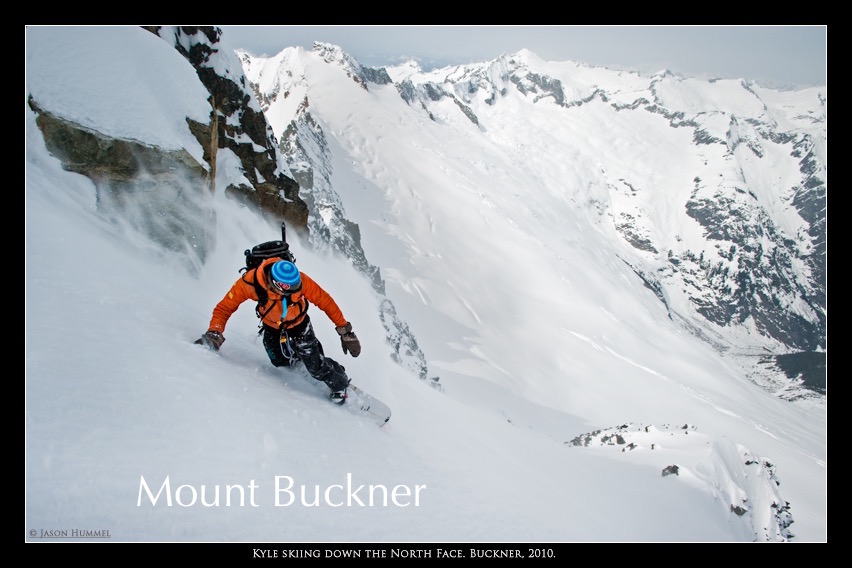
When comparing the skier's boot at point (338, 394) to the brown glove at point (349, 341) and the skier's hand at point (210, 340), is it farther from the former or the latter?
the skier's hand at point (210, 340)

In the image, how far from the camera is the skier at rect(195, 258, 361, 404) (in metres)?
5.10

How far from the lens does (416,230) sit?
106812 mm

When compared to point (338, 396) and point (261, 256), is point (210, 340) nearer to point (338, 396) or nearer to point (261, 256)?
point (261, 256)

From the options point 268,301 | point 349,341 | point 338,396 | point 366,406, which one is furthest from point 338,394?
point 268,301

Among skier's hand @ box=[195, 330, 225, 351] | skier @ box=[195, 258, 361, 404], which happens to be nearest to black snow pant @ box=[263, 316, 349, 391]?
skier @ box=[195, 258, 361, 404]

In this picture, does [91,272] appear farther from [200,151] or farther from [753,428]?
[753,428]

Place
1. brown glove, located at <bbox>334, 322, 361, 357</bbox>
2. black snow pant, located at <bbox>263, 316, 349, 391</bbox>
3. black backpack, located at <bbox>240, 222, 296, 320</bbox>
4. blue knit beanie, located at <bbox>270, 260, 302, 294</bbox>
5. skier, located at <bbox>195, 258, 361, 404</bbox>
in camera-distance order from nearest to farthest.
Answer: blue knit beanie, located at <bbox>270, 260, 302, 294</bbox>, skier, located at <bbox>195, 258, 361, 404</bbox>, black backpack, located at <bbox>240, 222, 296, 320</bbox>, black snow pant, located at <bbox>263, 316, 349, 391</bbox>, brown glove, located at <bbox>334, 322, 361, 357</bbox>

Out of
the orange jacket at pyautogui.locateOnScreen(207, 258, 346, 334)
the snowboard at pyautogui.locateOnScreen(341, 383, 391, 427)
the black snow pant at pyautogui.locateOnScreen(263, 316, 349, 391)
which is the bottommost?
the snowboard at pyautogui.locateOnScreen(341, 383, 391, 427)

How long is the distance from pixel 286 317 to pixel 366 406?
5.67ft

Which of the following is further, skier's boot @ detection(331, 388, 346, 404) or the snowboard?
the snowboard

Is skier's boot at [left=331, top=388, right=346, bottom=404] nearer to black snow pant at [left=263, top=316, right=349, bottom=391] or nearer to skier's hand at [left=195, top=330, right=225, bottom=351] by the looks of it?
black snow pant at [left=263, top=316, right=349, bottom=391]

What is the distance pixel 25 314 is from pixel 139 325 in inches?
Result: 38.8

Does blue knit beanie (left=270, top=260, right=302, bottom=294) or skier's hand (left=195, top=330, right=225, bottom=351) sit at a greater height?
blue knit beanie (left=270, top=260, right=302, bottom=294)
